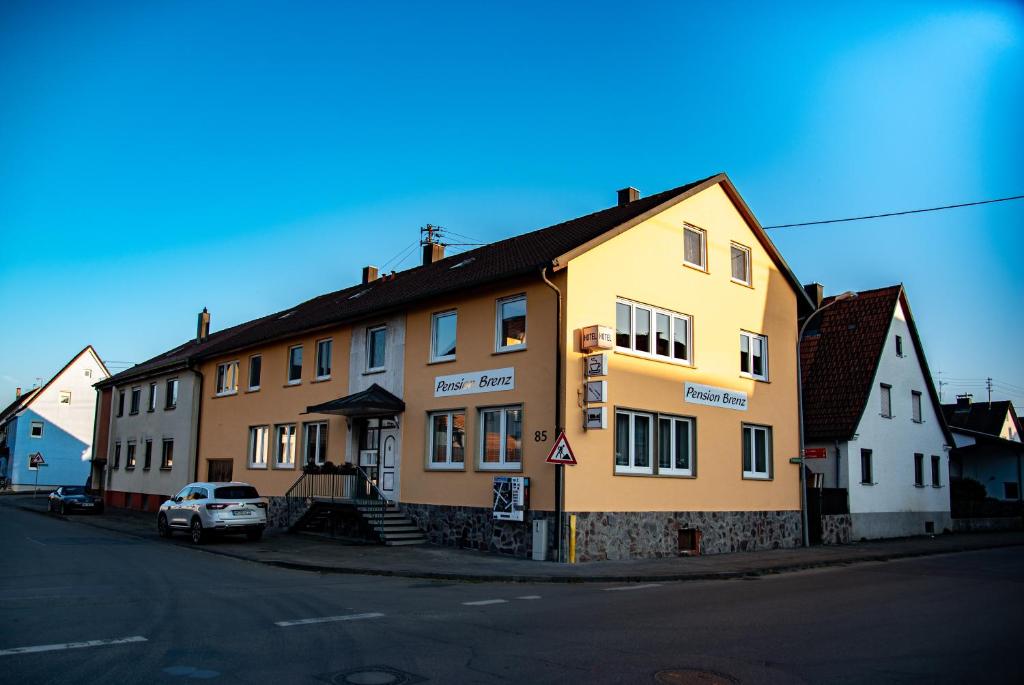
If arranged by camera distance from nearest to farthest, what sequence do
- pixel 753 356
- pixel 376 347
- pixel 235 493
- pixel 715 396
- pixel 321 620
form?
pixel 321 620 < pixel 715 396 < pixel 235 493 < pixel 753 356 < pixel 376 347

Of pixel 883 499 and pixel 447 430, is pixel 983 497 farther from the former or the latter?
pixel 447 430

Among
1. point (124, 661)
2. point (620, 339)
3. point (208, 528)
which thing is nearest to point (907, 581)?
point (620, 339)

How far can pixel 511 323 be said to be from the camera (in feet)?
66.4

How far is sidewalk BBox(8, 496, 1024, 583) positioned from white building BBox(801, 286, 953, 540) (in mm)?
3380

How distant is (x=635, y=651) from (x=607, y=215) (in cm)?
1658

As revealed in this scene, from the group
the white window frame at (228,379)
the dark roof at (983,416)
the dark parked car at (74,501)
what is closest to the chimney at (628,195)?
the white window frame at (228,379)

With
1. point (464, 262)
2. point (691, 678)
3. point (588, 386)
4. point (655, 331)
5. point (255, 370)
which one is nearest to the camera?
point (691, 678)

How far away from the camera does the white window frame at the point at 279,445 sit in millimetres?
27506

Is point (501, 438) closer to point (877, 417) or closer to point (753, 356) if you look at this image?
point (753, 356)

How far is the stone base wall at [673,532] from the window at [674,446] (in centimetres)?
111

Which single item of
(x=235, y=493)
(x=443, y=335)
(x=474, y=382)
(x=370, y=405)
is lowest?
(x=235, y=493)

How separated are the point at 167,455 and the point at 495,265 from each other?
72.1 ft

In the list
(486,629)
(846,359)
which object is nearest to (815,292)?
(846,359)

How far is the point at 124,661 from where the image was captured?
7.41 metres
